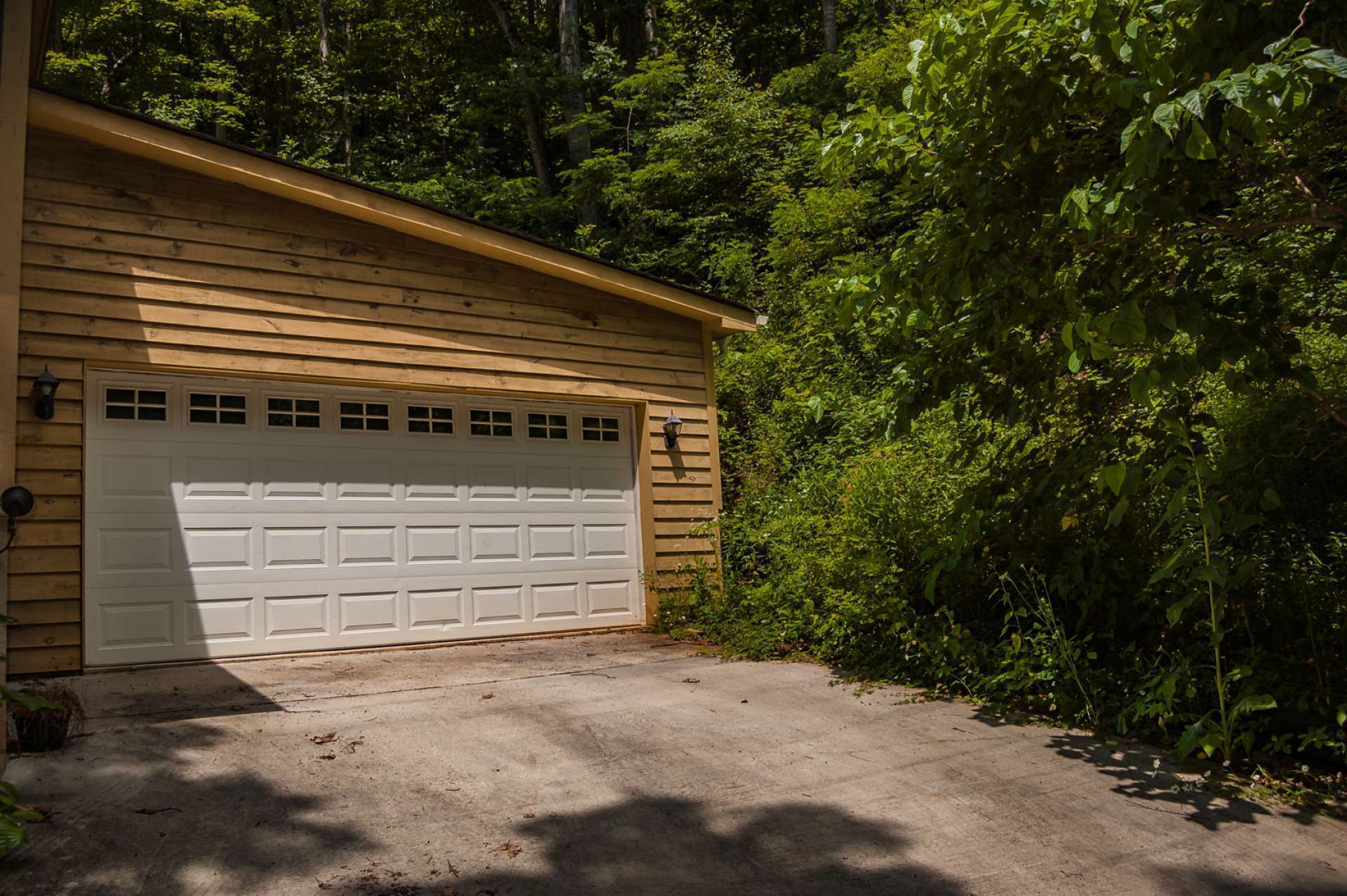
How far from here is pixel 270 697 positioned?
5.42 m

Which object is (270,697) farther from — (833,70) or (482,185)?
(833,70)

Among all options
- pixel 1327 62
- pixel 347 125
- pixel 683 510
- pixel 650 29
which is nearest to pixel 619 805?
pixel 1327 62

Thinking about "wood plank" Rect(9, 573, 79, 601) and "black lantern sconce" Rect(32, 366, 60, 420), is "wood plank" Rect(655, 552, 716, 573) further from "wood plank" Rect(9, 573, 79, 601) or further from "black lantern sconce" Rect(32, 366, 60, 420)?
"black lantern sconce" Rect(32, 366, 60, 420)

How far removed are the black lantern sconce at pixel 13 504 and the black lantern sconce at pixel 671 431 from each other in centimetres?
505

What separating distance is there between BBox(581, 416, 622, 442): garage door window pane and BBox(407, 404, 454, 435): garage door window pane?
1.24 m

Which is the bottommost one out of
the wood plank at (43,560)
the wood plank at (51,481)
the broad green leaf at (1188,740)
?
the broad green leaf at (1188,740)

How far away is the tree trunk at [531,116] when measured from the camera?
17281mm

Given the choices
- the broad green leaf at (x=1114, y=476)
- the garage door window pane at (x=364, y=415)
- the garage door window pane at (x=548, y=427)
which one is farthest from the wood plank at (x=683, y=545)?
the broad green leaf at (x=1114, y=476)

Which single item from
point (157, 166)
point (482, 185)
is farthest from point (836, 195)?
point (157, 166)

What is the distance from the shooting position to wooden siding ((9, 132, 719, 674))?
6035 millimetres

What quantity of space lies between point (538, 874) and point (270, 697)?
2.97m

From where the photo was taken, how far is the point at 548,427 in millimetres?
8234

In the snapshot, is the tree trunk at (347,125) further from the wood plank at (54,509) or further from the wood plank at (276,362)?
the wood plank at (54,509)

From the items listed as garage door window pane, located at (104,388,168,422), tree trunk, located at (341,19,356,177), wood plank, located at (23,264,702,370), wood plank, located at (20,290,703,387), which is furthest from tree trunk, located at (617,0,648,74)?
garage door window pane, located at (104,388,168,422)
